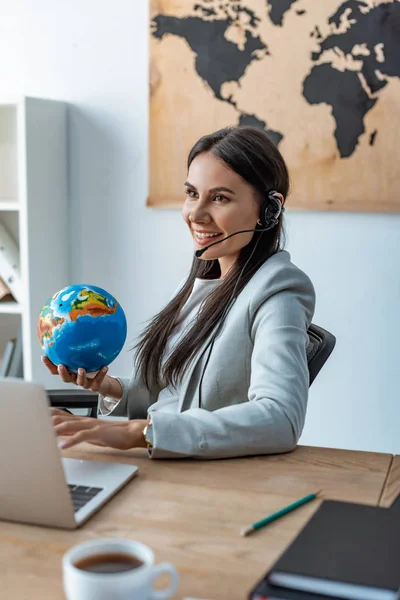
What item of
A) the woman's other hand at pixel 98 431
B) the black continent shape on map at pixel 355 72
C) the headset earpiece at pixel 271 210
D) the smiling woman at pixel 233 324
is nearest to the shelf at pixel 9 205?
the black continent shape on map at pixel 355 72

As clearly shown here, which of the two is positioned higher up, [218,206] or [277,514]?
[218,206]

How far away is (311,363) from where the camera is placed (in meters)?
1.77

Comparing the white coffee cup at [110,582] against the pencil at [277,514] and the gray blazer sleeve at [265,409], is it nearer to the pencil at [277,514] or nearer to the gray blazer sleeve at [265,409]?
the pencil at [277,514]

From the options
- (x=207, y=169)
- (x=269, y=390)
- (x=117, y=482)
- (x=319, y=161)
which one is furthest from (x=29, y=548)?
(x=319, y=161)

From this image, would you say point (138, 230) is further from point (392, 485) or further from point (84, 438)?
point (392, 485)

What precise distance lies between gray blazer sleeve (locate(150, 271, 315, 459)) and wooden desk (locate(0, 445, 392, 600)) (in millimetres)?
27

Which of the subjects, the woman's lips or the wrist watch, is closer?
the wrist watch

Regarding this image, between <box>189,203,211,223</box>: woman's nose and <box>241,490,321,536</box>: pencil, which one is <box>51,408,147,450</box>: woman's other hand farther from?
<box>189,203,211,223</box>: woman's nose

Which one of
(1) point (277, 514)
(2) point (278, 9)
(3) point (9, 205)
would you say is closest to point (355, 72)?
(2) point (278, 9)

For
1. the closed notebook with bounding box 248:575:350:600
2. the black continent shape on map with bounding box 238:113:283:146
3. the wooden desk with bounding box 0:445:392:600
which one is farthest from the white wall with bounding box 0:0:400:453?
the closed notebook with bounding box 248:575:350:600

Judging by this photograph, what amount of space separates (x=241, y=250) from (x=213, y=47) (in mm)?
1466

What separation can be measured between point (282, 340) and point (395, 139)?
155cm

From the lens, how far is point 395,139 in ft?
9.49

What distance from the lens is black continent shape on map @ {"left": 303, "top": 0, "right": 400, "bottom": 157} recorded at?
286cm
